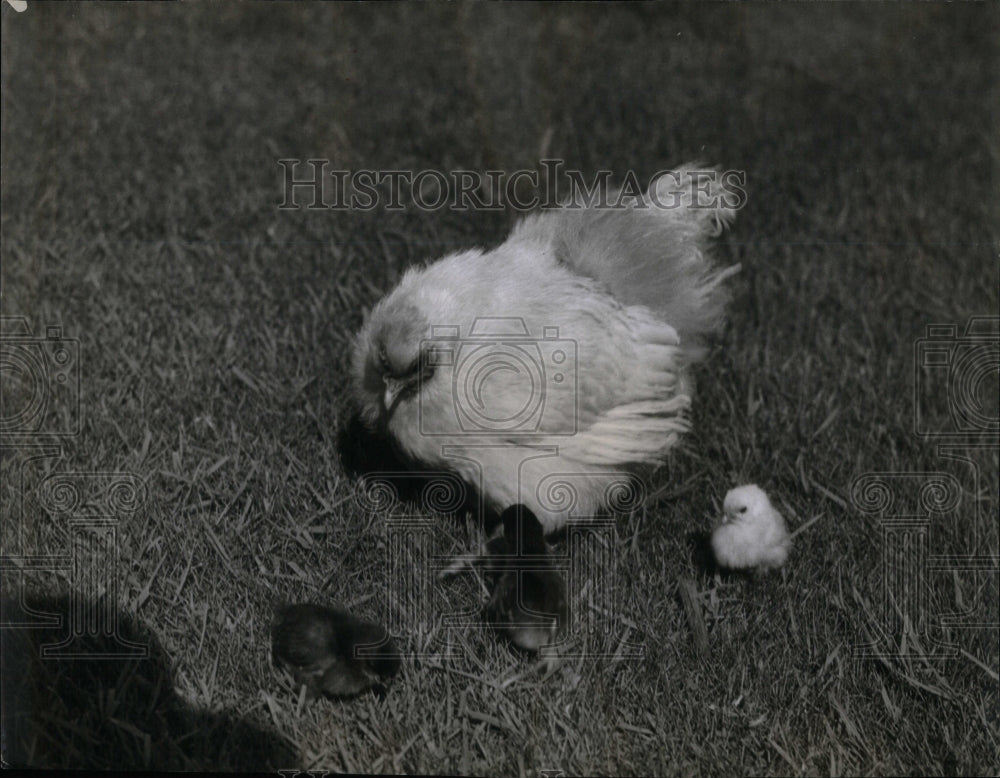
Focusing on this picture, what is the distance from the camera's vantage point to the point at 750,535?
1963 mm

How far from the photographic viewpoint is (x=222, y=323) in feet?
8.06

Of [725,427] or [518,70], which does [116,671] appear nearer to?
[725,427]

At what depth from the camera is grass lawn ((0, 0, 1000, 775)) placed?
1723 mm

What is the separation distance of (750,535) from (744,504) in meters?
0.08

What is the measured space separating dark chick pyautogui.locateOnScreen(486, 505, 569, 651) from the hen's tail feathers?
0.56 m

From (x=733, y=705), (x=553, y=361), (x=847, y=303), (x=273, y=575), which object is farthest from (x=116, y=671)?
(x=847, y=303)

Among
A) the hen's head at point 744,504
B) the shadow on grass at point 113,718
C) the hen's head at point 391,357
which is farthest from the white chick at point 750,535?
the shadow on grass at point 113,718

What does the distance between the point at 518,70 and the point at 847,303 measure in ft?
3.72

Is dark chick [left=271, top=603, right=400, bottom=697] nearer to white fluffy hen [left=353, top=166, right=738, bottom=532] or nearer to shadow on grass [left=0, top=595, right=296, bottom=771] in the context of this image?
shadow on grass [left=0, top=595, right=296, bottom=771]

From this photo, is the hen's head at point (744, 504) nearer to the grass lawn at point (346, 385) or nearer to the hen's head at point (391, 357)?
the grass lawn at point (346, 385)

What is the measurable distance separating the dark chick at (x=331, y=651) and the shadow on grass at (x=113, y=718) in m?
0.12

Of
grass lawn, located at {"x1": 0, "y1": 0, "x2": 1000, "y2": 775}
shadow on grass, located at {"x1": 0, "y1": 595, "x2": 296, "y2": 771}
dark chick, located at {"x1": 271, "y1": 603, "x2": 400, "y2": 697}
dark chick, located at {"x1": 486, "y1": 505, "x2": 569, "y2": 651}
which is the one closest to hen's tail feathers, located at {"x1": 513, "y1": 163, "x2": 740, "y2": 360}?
grass lawn, located at {"x1": 0, "y1": 0, "x2": 1000, "y2": 775}

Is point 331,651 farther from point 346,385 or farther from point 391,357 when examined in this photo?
point 346,385

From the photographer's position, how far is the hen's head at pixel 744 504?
2.02m
